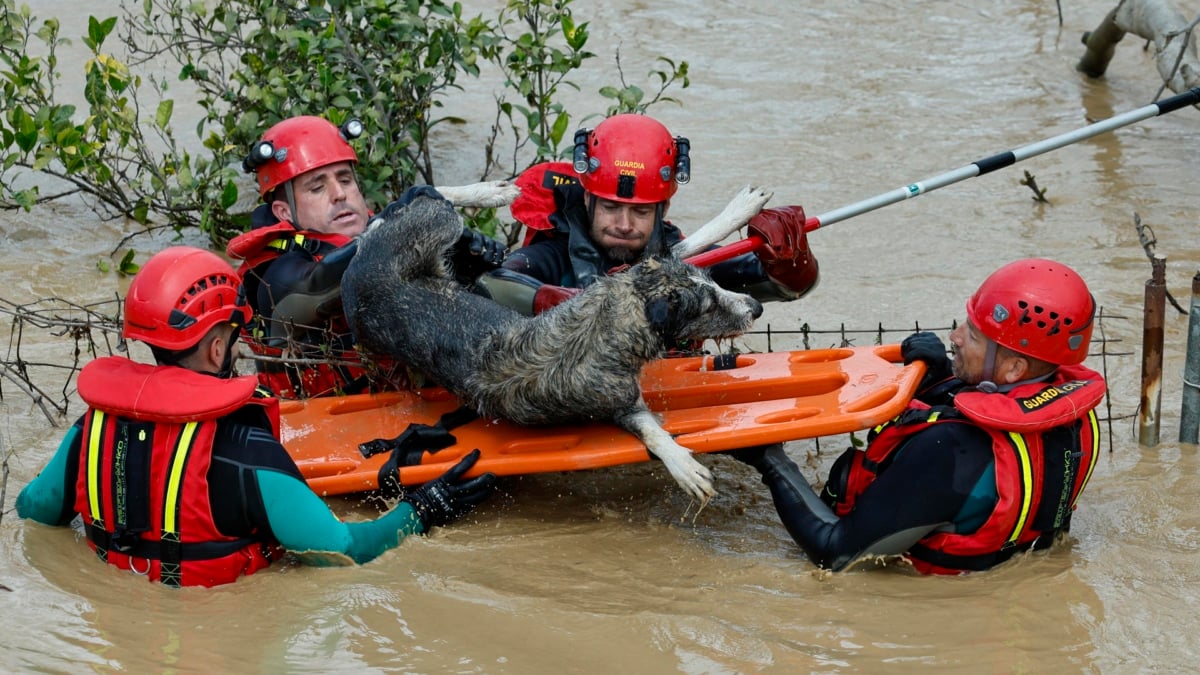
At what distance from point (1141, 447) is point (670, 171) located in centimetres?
256

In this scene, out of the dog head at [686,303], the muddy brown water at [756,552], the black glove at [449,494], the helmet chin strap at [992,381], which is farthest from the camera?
the dog head at [686,303]

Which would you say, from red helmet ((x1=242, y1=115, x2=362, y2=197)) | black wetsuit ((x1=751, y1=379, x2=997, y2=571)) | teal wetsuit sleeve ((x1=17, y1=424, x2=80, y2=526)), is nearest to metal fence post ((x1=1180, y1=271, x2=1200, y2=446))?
black wetsuit ((x1=751, y1=379, x2=997, y2=571))

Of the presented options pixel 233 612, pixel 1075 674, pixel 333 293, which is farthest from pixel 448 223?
pixel 1075 674

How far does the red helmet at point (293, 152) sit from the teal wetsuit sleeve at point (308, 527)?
80.2 inches

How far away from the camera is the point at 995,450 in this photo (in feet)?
15.6

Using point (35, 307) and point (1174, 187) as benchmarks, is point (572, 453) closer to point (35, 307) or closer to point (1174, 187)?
point (35, 307)

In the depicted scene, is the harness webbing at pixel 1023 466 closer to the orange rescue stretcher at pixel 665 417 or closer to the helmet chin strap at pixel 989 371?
the helmet chin strap at pixel 989 371

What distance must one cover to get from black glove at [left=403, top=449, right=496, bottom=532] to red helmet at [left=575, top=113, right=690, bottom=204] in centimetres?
143

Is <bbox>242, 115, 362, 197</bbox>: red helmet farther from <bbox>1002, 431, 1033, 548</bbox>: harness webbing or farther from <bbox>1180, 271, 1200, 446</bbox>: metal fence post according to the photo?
<bbox>1180, 271, 1200, 446</bbox>: metal fence post

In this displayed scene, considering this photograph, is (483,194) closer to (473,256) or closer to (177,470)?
(473,256)

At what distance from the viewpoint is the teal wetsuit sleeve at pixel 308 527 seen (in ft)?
15.3

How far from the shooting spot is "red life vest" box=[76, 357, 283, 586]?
14.9ft

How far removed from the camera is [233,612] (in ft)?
14.7

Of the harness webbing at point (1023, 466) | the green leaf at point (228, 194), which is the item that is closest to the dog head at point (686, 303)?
the harness webbing at point (1023, 466)
